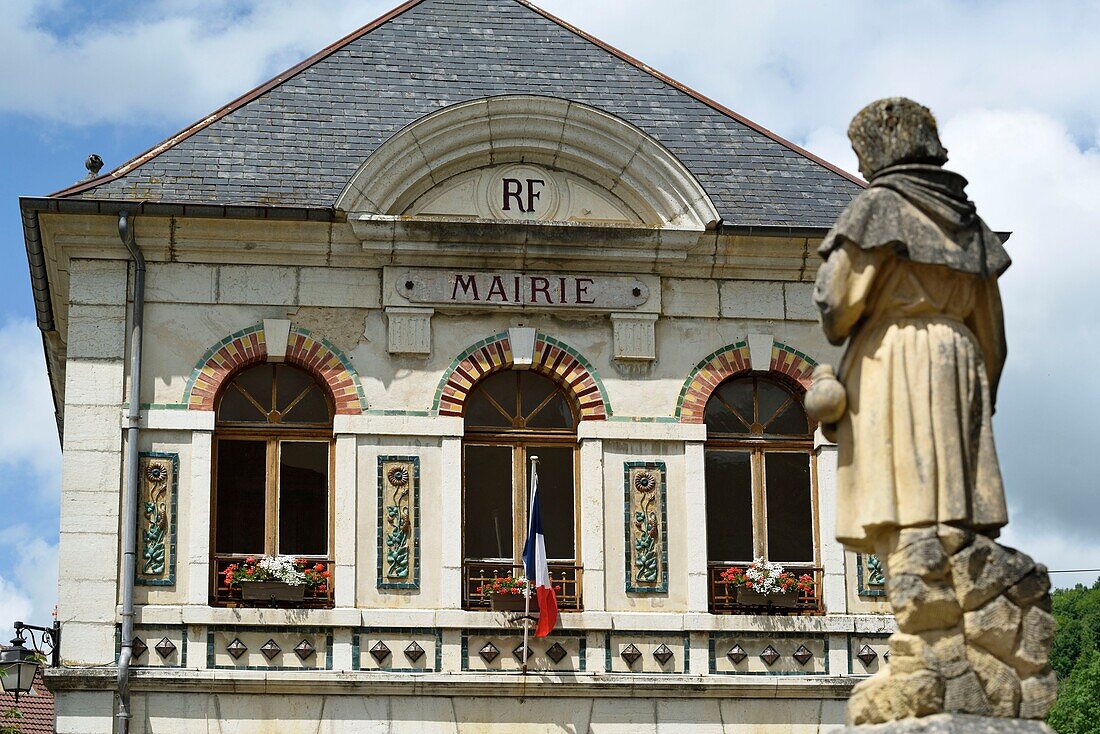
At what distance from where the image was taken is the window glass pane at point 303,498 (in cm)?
1878

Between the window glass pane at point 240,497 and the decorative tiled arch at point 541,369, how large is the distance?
1860 millimetres

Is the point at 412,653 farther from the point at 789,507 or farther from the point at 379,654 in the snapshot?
the point at 789,507

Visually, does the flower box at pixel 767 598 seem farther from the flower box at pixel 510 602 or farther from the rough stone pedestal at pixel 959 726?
the rough stone pedestal at pixel 959 726

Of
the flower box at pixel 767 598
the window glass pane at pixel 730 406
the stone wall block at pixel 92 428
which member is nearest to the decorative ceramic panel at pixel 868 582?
the flower box at pixel 767 598

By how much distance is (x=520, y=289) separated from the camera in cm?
1930

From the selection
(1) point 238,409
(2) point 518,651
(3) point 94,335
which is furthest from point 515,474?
(3) point 94,335

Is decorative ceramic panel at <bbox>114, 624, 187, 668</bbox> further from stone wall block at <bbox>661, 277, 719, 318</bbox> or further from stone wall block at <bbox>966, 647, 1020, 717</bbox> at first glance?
stone wall block at <bbox>966, 647, 1020, 717</bbox>

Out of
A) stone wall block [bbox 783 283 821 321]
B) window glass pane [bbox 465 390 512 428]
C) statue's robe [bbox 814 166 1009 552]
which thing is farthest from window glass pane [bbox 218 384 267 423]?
statue's robe [bbox 814 166 1009 552]

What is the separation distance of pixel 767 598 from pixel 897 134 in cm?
1004

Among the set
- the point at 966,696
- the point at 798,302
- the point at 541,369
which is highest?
the point at 798,302

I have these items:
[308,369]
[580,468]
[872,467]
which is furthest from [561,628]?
[872,467]

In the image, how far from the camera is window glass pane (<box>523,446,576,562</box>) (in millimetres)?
19078

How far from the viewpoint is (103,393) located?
18641 mm

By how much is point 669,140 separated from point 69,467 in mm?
6724
